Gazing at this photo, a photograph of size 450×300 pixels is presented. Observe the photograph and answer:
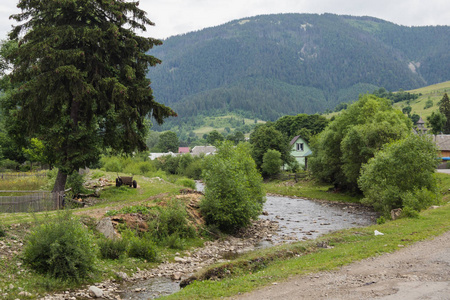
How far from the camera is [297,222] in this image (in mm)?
36219

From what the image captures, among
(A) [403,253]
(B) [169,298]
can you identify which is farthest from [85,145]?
(A) [403,253]

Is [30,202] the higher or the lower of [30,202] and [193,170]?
the higher

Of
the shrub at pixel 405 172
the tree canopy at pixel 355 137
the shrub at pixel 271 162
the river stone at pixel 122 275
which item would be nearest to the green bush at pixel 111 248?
the river stone at pixel 122 275

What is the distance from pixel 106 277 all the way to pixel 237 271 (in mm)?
5659

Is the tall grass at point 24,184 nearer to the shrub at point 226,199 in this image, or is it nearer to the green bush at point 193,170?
the shrub at point 226,199

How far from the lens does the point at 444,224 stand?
68.8 ft

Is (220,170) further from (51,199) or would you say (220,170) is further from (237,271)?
(237,271)

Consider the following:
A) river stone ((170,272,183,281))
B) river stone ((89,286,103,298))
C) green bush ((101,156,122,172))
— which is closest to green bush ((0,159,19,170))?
green bush ((101,156,122,172))

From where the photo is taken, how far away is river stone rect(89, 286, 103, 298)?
1472 cm

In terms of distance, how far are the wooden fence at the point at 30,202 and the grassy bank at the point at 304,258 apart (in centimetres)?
1220

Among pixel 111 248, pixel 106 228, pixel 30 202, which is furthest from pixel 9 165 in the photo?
pixel 111 248

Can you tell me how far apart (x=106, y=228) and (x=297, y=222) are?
809 inches

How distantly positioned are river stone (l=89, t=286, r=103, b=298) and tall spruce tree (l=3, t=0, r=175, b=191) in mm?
11670

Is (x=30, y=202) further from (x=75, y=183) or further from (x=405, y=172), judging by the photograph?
(x=405, y=172)
